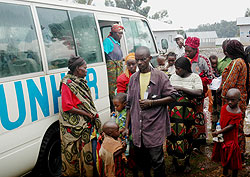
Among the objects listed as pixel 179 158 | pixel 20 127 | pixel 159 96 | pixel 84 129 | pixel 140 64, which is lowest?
pixel 179 158

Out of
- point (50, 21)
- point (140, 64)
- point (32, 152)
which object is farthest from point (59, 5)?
point (32, 152)

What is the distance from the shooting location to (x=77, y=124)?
12.5ft

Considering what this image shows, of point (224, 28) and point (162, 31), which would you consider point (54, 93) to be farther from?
point (224, 28)

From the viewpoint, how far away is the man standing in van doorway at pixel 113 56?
5.52m

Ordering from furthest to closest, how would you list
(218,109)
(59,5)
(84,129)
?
1. (218,109)
2. (59,5)
3. (84,129)

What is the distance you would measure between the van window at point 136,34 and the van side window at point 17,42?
3.01 metres

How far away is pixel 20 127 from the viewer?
3.37 meters

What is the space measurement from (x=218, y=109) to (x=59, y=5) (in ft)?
11.2

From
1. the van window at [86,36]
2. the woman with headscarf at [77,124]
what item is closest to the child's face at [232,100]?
the woman with headscarf at [77,124]

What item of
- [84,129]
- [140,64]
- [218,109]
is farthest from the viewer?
[218,109]

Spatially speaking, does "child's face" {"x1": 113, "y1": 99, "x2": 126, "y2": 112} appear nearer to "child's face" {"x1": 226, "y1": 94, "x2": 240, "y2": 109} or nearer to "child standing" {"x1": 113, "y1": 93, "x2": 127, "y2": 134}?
"child standing" {"x1": 113, "y1": 93, "x2": 127, "y2": 134}

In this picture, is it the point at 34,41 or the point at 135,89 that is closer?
the point at 135,89

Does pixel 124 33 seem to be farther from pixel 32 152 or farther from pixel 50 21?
pixel 32 152

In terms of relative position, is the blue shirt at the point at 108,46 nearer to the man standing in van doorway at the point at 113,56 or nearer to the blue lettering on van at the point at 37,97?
the man standing in van doorway at the point at 113,56
